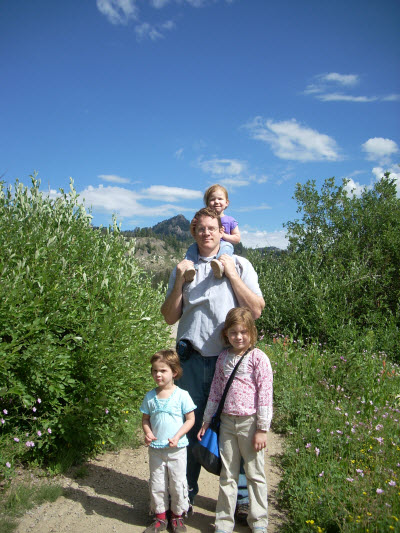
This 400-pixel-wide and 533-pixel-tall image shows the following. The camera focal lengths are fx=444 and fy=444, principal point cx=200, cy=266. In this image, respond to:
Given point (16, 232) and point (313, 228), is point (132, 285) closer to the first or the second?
point (16, 232)

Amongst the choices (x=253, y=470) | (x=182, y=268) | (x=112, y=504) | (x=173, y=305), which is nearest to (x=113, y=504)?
(x=112, y=504)

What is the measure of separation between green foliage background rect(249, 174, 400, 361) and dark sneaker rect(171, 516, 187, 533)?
16.3 ft

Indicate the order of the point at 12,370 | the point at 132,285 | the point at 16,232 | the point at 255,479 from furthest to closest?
the point at 132,285 → the point at 16,232 → the point at 12,370 → the point at 255,479

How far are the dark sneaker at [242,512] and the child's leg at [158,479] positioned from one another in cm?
59

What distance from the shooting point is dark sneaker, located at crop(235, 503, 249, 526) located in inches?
131

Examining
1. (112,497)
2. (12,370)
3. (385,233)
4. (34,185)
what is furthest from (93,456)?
(385,233)

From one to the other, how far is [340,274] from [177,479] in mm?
6856

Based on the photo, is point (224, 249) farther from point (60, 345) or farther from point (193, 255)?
point (60, 345)

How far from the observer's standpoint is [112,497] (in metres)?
3.76

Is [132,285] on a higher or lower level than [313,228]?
lower

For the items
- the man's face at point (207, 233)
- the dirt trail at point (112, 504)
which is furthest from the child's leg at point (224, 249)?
the dirt trail at point (112, 504)

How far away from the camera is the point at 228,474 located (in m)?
3.04

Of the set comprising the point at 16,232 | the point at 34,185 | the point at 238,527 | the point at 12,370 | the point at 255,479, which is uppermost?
the point at 34,185

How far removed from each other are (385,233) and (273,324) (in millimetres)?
3019
